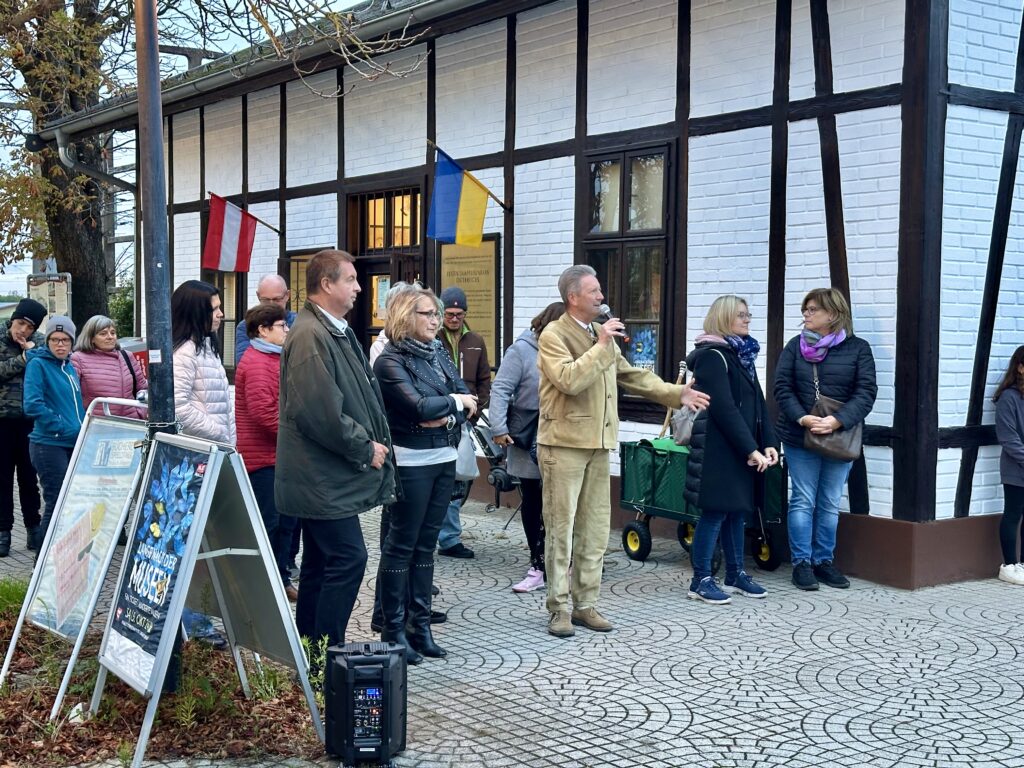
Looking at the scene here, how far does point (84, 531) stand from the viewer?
17.1 ft

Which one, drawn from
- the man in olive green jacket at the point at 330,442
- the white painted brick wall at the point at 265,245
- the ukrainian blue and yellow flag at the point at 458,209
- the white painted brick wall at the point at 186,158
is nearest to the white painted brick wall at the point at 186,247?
the white painted brick wall at the point at 186,158

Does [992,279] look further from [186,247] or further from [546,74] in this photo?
[186,247]

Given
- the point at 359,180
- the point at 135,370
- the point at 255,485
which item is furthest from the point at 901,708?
the point at 359,180

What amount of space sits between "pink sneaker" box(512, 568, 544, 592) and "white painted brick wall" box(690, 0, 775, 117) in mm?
3630

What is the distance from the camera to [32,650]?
231 inches

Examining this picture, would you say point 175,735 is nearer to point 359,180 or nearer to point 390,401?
point 390,401

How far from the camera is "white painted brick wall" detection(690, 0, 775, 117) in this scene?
334 inches

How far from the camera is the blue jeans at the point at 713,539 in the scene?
7156 millimetres

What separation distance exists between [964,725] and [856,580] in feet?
9.30

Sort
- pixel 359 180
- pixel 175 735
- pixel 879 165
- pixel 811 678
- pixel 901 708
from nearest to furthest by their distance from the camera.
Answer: pixel 175 735 < pixel 901 708 < pixel 811 678 < pixel 879 165 < pixel 359 180

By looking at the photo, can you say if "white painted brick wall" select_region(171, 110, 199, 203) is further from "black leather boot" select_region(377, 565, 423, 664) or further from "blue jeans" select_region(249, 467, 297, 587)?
"black leather boot" select_region(377, 565, 423, 664)

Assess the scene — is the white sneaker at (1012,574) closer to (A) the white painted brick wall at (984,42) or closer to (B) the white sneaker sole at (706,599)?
(B) the white sneaker sole at (706,599)

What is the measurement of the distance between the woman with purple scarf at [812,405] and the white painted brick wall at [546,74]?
Answer: 3.39 metres

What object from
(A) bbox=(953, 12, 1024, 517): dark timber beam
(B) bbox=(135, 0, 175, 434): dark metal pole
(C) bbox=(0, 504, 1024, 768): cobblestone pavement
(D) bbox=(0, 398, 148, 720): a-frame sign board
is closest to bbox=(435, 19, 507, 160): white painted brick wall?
(A) bbox=(953, 12, 1024, 517): dark timber beam
